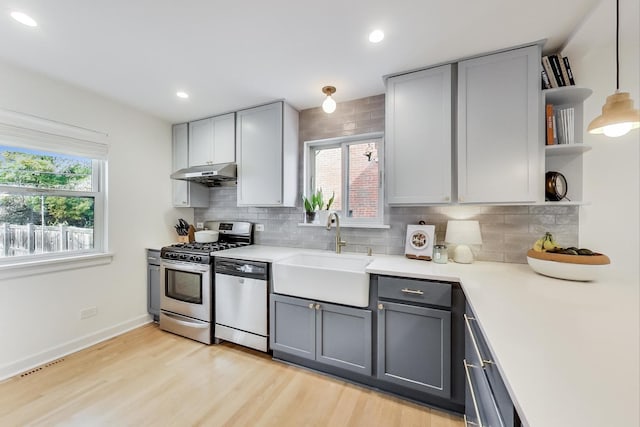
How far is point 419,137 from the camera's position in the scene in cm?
203

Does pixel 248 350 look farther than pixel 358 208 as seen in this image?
No

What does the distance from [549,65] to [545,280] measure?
1430 mm

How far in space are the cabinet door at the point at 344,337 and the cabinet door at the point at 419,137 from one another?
0.96 meters

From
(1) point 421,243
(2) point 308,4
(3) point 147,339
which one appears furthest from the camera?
(3) point 147,339

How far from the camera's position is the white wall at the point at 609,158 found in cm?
158

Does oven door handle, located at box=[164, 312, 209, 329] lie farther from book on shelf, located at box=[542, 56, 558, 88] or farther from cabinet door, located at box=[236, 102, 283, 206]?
book on shelf, located at box=[542, 56, 558, 88]

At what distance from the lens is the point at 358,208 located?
2656 millimetres

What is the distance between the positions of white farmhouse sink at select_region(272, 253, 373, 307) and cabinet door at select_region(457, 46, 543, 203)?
3.22ft

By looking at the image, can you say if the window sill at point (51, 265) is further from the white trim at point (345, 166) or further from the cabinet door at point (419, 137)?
the cabinet door at point (419, 137)

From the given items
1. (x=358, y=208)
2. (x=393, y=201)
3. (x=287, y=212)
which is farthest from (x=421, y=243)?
(x=287, y=212)

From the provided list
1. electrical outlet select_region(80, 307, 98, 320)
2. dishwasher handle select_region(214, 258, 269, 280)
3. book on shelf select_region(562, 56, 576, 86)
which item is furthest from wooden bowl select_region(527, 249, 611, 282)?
electrical outlet select_region(80, 307, 98, 320)

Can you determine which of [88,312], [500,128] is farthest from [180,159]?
[500,128]

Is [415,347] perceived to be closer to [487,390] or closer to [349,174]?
[487,390]

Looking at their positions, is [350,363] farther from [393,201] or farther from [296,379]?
[393,201]
